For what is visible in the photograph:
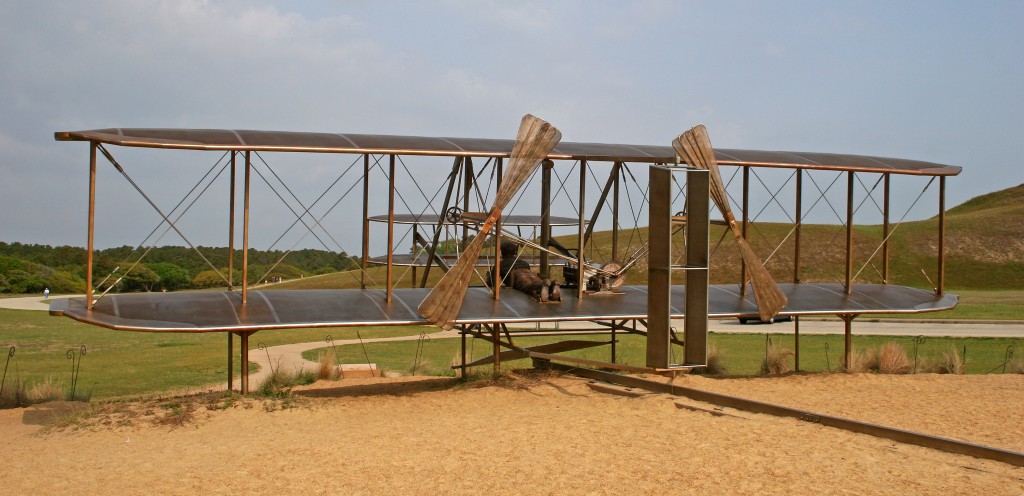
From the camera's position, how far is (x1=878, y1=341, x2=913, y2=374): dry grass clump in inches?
749

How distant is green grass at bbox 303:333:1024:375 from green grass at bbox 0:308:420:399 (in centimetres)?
412

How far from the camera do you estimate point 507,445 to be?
38.3 ft

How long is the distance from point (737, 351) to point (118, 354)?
21.2m

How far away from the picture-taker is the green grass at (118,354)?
21.2 meters

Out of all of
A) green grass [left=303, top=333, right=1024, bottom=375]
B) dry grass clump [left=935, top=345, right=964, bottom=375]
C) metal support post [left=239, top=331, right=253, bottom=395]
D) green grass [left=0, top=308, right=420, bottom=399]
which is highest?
metal support post [left=239, top=331, right=253, bottom=395]

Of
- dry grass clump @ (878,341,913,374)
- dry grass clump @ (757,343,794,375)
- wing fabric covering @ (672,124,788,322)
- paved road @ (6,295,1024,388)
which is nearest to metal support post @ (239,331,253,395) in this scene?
paved road @ (6,295,1024,388)

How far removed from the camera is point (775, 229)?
84938 mm

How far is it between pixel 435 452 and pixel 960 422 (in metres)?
8.52

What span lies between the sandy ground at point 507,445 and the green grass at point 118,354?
240 inches

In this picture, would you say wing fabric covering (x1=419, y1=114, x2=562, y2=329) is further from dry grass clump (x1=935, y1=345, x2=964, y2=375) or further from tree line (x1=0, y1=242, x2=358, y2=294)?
tree line (x1=0, y1=242, x2=358, y2=294)

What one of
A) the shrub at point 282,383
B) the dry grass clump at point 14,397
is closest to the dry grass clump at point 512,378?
the shrub at point 282,383

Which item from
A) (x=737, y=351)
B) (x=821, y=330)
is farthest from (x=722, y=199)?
(x=821, y=330)

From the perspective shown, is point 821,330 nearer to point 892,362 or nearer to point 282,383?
point 892,362

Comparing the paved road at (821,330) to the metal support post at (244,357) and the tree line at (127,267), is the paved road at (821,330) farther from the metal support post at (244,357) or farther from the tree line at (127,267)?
the tree line at (127,267)
